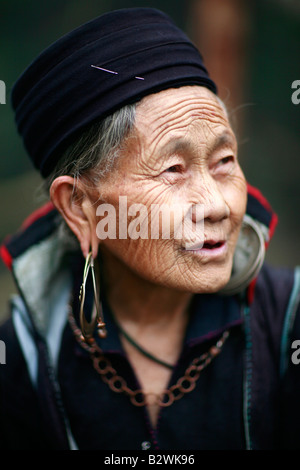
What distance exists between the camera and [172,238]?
1486mm

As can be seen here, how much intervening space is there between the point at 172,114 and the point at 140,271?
1.91ft

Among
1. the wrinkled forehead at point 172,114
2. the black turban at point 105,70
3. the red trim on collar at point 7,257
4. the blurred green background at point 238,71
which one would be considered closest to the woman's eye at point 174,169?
the wrinkled forehead at point 172,114

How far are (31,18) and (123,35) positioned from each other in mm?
2846

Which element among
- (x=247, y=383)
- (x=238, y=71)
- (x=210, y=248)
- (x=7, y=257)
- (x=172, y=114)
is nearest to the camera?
(x=172, y=114)

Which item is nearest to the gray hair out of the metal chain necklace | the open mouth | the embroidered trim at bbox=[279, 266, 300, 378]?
the open mouth

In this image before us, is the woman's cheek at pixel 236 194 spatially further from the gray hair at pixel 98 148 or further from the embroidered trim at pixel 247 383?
the embroidered trim at pixel 247 383

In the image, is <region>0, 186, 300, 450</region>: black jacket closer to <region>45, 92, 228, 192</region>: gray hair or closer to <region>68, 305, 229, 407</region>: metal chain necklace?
<region>68, 305, 229, 407</region>: metal chain necklace

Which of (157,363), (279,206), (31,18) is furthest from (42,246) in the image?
(279,206)

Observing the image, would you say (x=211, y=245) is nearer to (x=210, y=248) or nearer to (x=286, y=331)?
(x=210, y=248)

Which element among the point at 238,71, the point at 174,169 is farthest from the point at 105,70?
the point at 238,71

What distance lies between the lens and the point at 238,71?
393cm

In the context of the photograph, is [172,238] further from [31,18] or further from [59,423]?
[31,18]

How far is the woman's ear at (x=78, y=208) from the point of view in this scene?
63.6 inches

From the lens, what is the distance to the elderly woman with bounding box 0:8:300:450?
4.83ft
